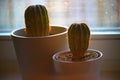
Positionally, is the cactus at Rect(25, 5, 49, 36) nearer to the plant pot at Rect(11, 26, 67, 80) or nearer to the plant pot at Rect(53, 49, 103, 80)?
the plant pot at Rect(11, 26, 67, 80)

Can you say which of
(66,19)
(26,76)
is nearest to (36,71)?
(26,76)

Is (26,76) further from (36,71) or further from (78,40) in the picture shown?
(78,40)

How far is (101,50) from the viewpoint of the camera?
1.50 metres

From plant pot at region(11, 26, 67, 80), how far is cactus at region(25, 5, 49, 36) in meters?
0.04

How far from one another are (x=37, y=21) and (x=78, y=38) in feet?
0.65

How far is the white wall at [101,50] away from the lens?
1.48m

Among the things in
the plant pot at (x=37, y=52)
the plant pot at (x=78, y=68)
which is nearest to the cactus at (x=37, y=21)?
the plant pot at (x=37, y=52)

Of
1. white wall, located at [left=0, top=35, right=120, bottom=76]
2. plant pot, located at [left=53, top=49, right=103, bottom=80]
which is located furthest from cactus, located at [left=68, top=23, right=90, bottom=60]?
white wall, located at [left=0, top=35, right=120, bottom=76]

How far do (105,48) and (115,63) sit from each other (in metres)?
0.10

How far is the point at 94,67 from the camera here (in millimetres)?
1108

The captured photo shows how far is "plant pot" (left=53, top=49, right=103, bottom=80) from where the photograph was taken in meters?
1.08

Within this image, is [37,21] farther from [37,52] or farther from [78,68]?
[78,68]

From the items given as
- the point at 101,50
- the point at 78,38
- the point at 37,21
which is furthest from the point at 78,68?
the point at 101,50

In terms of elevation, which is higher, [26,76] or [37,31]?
[37,31]
